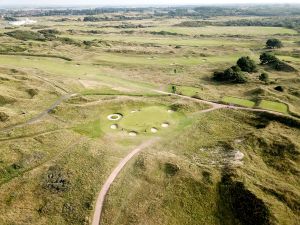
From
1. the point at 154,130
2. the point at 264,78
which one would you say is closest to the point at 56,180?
the point at 154,130

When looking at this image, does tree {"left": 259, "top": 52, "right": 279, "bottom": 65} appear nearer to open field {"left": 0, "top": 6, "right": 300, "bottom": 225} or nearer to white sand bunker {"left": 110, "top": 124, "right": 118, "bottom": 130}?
open field {"left": 0, "top": 6, "right": 300, "bottom": 225}

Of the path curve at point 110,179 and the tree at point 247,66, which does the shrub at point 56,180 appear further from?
the tree at point 247,66

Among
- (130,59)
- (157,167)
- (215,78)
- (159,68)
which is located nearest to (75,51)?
(130,59)

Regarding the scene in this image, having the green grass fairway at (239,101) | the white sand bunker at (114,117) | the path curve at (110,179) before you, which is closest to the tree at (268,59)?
the green grass fairway at (239,101)

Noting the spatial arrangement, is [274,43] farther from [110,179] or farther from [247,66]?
[110,179]

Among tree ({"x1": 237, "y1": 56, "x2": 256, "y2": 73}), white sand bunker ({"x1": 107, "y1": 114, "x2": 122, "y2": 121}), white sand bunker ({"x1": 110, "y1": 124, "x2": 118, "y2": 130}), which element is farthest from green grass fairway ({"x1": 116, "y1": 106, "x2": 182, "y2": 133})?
tree ({"x1": 237, "y1": 56, "x2": 256, "y2": 73})

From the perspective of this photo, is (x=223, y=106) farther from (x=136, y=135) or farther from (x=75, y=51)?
(x=75, y=51)

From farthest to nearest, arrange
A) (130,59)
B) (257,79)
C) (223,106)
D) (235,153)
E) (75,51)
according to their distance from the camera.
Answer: (75,51) < (130,59) < (257,79) < (223,106) < (235,153)

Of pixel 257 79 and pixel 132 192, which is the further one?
pixel 257 79
